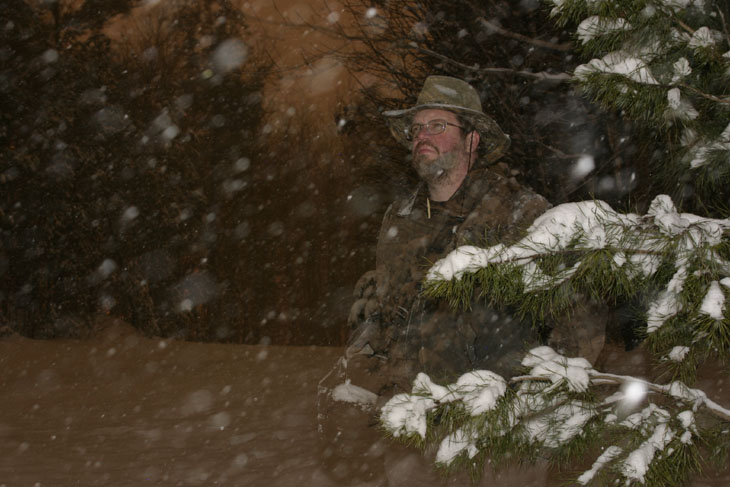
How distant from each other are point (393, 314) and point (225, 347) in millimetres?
5616

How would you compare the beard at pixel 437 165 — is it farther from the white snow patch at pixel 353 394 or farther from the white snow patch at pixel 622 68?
the white snow patch at pixel 622 68

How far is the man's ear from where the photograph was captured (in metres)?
3.01

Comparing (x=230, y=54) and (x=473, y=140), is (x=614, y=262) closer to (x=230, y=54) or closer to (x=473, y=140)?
(x=473, y=140)

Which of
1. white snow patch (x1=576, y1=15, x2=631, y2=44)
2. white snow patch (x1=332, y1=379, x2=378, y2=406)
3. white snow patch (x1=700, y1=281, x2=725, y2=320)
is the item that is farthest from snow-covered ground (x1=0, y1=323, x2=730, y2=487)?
white snow patch (x1=576, y1=15, x2=631, y2=44)

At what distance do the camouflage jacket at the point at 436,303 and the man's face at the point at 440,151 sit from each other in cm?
10

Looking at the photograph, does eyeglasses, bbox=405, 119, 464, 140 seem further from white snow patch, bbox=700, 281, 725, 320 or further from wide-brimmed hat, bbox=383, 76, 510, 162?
white snow patch, bbox=700, 281, 725, 320

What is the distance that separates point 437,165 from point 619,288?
1643 mm

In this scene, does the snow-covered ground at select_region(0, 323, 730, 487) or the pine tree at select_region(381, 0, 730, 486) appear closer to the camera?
the pine tree at select_region(381, 0, 730, 486)

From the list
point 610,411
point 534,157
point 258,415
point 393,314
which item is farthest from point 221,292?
point 610,411

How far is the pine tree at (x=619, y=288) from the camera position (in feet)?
3.91

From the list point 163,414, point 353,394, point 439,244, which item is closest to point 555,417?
point 439,244

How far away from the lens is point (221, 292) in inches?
333

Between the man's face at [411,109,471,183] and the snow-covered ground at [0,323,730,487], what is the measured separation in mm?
1439

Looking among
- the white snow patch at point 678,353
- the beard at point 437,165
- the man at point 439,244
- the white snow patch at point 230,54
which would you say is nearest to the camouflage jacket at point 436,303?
the man at point 439,244
